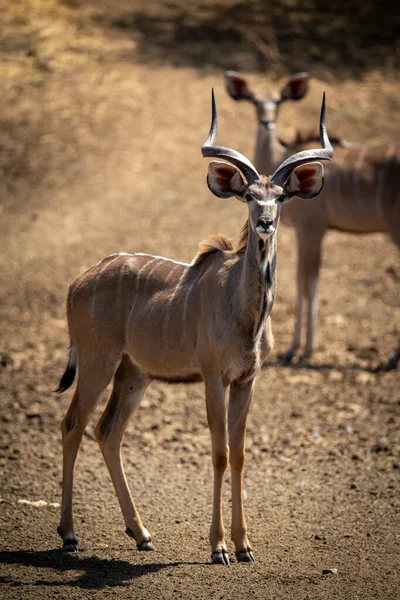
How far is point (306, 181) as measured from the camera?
4.46 metres

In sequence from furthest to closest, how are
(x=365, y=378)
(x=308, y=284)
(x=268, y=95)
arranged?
(x=268, y=95)
(x=308, y=284)
(x=365, y=378)

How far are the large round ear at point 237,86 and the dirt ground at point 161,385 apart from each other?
1474 millimetres

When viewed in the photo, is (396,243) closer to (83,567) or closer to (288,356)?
(288,356)

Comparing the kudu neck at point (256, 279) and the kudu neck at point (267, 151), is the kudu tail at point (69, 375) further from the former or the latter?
the kudu neck at point (267, 151)

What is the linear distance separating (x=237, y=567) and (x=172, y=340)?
112cm

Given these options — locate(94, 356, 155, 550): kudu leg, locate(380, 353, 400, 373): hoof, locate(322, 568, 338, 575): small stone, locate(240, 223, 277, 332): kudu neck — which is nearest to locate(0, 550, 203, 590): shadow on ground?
locate(94, 356, 155, 550): kudu leg

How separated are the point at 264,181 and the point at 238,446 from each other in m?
1.28

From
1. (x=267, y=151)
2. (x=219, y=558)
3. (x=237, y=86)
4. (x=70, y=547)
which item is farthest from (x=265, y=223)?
(x=237, y=86)

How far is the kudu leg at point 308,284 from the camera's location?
7523 mm

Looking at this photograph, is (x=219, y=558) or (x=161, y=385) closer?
(x=219, y=558)

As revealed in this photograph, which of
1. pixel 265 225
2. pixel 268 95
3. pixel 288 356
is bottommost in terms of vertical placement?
pixel 288 356

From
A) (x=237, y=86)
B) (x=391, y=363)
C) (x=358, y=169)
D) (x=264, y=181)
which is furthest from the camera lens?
(x=237, y=86)

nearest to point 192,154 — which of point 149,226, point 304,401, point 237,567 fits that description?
point 149,226

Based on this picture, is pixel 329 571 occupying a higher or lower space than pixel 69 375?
lower
